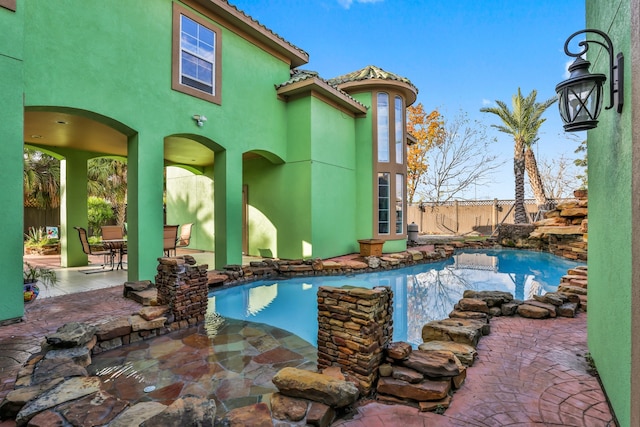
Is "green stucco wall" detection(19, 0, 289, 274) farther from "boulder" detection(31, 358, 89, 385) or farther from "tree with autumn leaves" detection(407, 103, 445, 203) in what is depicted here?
"tree with autumn leaves" detection(407, 103, 445, 203)

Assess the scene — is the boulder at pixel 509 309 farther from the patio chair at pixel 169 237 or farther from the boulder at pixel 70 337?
the patio chair at pixel 169 237

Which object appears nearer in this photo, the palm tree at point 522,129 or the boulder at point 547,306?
the boulder at point 547,306

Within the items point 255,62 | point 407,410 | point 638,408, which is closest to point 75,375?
point 407,410

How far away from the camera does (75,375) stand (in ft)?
9.68

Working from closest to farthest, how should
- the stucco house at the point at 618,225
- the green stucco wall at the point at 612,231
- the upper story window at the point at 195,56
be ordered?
the stucco house at the point at 618,225 → the green stucco wall at the point at 612,231 → the upper story window at the point at 195,56

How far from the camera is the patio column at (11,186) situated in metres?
4.31

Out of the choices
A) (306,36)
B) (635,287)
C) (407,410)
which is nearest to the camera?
(635,287)

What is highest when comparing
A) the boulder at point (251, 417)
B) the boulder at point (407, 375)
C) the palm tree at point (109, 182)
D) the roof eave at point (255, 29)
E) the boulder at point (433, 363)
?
the roof eave at point (255, 29)

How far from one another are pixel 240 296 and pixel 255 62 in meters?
6.79

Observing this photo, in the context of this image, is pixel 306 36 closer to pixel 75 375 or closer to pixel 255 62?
pixel 255 62

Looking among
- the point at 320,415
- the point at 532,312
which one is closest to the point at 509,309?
the point at 532,312

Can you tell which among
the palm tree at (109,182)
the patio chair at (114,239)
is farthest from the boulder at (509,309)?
the palm tree at (109,182)

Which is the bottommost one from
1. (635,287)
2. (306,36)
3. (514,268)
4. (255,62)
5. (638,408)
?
(514,268)

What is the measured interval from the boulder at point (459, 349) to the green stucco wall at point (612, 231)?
1.07 m
